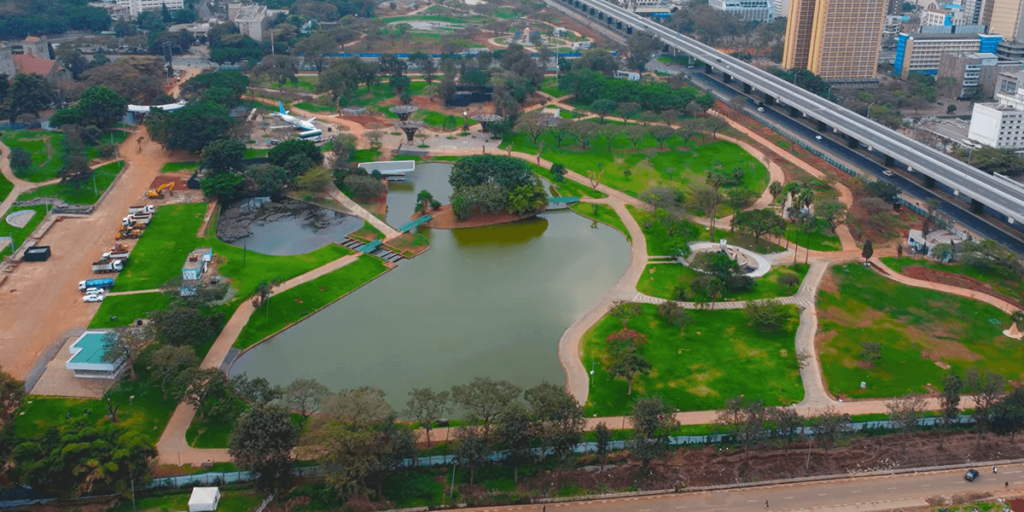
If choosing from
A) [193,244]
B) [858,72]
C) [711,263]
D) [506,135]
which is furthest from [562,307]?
[858,72]

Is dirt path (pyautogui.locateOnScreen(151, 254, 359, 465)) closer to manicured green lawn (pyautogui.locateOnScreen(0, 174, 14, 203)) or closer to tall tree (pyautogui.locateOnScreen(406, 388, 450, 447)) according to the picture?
tall tree (pyautogui.locateOnScreen(406, 388, 450, 447))

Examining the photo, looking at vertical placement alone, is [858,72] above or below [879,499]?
above

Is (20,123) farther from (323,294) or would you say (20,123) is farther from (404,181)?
(323,294)

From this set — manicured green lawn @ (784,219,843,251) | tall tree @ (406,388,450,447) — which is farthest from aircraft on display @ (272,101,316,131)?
tall tree @ (406,388,450,447)

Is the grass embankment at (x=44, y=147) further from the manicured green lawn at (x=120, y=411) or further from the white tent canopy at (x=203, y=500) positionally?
the white tent canopy at (x=203, y=500)

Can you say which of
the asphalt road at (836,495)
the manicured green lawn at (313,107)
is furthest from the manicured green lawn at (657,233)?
the manicured green lawn at (313,107)

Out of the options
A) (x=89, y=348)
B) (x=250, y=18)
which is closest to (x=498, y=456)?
(x=89, y=348)
